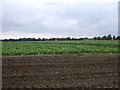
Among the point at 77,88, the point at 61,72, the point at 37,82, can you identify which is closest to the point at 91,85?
the point at 77,88

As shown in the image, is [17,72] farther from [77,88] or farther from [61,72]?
[77,88]

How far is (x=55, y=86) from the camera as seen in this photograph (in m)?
7.05

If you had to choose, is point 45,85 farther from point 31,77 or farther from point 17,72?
point 17,72

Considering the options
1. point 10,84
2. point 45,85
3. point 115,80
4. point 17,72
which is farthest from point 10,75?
point 115,80

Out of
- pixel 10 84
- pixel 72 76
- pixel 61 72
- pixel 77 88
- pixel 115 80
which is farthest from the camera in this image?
pixel 61 72

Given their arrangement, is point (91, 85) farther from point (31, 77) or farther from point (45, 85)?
point (31, 77)

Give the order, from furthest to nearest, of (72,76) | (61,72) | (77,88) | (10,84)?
(61,72) → (72,76) → (10,84) → (77,88)

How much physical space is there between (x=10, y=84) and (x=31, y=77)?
114 cm

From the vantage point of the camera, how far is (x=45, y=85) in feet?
23.6

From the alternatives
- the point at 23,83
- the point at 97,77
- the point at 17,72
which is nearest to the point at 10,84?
the point at 23,83

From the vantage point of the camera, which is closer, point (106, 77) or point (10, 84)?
point (10, 84)

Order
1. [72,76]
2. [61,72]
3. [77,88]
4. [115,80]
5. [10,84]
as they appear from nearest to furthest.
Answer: [77,88]
[10,84]
[115,80]
[72,76]
[61,72]

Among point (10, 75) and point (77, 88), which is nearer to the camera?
point (77, 88)

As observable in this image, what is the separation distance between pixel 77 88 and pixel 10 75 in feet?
10.5
